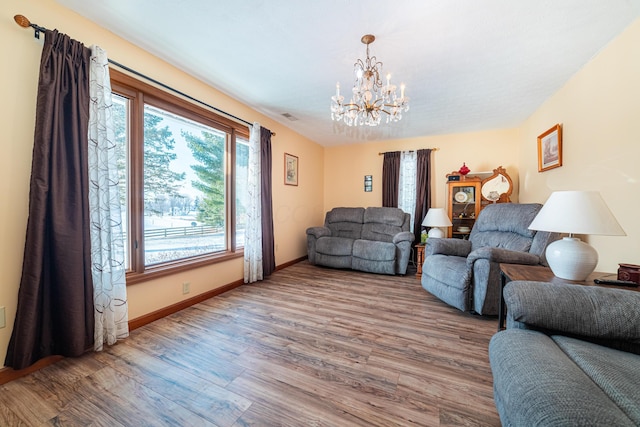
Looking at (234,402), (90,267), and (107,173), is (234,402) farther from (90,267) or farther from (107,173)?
(107,173)

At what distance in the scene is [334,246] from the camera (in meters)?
3.98

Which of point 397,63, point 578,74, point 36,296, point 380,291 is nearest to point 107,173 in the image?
point 36,296

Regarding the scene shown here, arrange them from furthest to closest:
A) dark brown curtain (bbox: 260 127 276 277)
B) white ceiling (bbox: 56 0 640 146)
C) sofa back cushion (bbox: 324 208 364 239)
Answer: sofa back cushion (bbox: 324 208 364 239)
dark brown curtain (bbox: 260 127 276 277)
white ceiling (bbox: 56 0 640 146)

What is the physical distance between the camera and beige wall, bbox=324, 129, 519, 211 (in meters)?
3.96

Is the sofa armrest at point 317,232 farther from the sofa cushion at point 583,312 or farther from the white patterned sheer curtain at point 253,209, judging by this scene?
the sofa cushion at point 583,312

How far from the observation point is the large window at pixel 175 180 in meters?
2.04

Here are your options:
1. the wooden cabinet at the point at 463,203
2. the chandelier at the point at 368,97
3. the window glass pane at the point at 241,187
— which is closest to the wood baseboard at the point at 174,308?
the window glass pane at the point at 241,187

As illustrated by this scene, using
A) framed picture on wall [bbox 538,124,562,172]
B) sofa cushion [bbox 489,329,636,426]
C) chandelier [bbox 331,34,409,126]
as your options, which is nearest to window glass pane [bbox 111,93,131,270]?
chandelier [bbox 331,34,409,126]

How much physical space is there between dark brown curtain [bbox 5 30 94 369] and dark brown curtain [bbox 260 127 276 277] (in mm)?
1844

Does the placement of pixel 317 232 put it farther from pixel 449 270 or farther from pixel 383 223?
pixel 449 270

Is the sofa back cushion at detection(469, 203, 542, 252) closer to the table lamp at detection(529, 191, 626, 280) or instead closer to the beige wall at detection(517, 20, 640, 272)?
the beige wall at detection(517, 20, 640, 272)

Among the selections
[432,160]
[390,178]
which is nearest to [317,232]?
[390,178]

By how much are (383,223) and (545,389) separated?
357 cm

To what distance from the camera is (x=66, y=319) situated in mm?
1558
